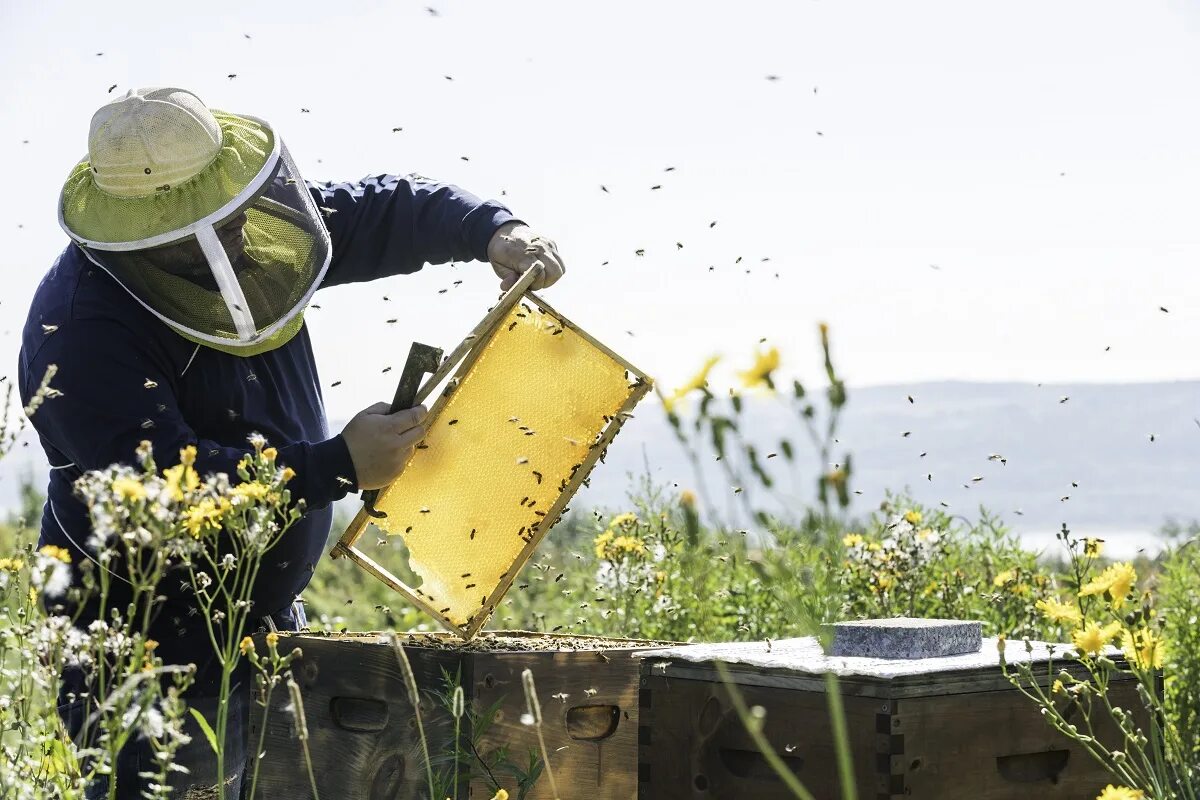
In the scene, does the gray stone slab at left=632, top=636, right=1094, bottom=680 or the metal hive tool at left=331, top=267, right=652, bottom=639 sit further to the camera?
the metal hive tool at left=331, top=267, right=652, bottom=639

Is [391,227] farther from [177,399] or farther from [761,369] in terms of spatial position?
[761,369]

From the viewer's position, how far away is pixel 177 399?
336cm

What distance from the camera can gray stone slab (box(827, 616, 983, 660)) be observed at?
2.92 metres

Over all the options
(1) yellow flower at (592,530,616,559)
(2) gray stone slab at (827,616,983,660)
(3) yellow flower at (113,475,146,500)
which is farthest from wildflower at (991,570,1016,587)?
(3) yellow flower at (113,475,146,500)

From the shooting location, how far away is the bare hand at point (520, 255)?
348 centimetres

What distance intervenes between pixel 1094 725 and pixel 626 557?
248 centimetres

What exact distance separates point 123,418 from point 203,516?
1083 mm

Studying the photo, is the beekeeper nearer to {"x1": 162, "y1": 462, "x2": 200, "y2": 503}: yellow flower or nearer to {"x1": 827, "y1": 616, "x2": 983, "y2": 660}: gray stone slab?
{"x1": 162, "y1": 462, "x2": 200, "y2": 503}: yellow flower

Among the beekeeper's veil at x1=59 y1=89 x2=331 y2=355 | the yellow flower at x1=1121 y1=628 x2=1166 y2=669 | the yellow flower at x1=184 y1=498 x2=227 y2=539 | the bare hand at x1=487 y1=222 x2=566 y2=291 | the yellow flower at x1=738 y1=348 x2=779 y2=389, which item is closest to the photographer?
the yellow flower at x1=738 y1=348 x2=779 y2=389

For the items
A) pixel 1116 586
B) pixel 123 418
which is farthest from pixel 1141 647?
pixel 123 418

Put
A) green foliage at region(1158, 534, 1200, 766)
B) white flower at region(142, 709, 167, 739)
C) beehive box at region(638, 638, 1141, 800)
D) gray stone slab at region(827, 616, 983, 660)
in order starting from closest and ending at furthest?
white flower at region(142, 709, 167, 739) → beehive box at region(638, 638, 1141, 800) → gray stone slab at region(827, 616, 983, 660) → green foliage at region(1158, 534, 1200, 766)

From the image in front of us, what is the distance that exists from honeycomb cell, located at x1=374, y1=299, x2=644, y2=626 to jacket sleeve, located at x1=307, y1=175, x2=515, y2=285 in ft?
2.63

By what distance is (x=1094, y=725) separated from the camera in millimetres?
3148

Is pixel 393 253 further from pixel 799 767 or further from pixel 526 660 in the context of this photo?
pixel 799 767
